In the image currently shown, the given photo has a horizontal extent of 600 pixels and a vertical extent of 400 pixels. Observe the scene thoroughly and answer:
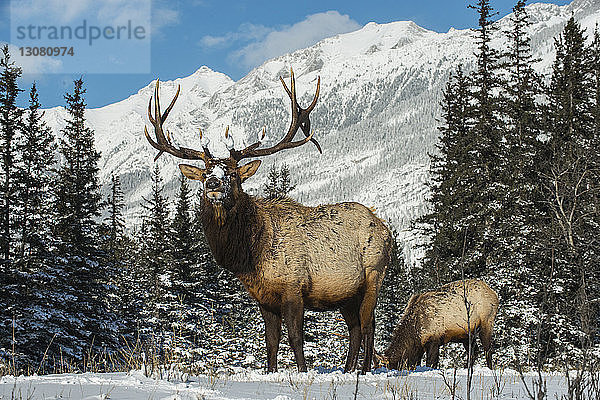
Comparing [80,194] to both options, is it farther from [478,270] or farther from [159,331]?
[478,270]

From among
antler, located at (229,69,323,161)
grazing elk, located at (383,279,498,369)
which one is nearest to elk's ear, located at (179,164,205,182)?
antler, located at (229,69,323,161)

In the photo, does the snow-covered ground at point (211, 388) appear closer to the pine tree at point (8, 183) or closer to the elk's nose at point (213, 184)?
the elk's nose at point (213, 184)

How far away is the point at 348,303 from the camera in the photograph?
8.43 meters

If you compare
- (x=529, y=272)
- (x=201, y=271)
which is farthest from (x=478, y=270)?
(x=201, y=271)

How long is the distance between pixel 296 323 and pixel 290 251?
0.96 metres

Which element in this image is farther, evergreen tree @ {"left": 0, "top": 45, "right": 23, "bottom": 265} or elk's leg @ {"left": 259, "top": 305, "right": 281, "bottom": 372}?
evergreen tree @ {"left": 0, "top": 45, "right": 23, "bottom": 265}

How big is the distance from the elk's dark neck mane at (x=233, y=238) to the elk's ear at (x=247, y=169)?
366mm

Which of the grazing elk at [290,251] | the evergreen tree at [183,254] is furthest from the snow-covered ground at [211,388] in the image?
the evergreen tree at [183,254]

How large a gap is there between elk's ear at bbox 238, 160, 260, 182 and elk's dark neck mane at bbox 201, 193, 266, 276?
37 cm

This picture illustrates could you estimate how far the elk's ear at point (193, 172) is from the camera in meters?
7.94

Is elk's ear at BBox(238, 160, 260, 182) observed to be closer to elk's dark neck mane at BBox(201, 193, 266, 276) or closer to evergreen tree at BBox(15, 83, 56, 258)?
elk's dark neck mane at BBox(201, 193, 266, 276)

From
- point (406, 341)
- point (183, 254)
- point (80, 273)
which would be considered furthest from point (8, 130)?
point (406, 341)

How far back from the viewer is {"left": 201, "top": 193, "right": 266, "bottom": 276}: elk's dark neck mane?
779cm

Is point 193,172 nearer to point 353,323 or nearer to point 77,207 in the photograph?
point 353,323
